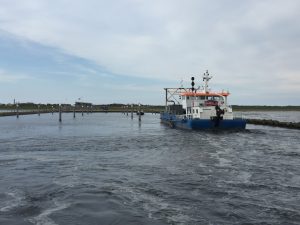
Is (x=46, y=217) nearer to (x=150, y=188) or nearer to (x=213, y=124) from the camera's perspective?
(x=150, y=188)

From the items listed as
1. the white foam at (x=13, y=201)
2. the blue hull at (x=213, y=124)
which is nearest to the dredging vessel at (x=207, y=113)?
the blue hull at (x=213, y=124)

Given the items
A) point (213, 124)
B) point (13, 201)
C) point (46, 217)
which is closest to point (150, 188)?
point (46, 217)

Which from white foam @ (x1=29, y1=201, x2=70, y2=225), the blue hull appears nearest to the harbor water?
white foam @ (x1=29, y1=201, x2=70, y2=225)

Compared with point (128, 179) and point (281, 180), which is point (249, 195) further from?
point (128, 179)

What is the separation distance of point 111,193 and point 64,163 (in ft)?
34.6

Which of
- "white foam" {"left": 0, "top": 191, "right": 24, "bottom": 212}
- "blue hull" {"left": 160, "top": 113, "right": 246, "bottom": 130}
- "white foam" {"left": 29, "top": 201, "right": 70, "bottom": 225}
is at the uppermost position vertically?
"blue hull" {"left": 160, "top": 113, "right": 246, "bottom": 130}

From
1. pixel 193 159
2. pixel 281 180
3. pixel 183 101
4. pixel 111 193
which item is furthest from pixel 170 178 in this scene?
pixel 183 101

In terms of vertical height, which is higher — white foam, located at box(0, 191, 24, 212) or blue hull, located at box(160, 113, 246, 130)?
blue hull, located at box(160, 113, 246, 130)

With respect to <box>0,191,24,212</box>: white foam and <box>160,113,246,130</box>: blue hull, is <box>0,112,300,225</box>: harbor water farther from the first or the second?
<box>160,113,246,130</box>: blue hull

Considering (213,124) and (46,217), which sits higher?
(213,124)

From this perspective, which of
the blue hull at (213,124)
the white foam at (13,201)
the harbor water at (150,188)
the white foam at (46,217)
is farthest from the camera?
the blue hull at (213,124)

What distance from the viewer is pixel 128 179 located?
2262 centimetres

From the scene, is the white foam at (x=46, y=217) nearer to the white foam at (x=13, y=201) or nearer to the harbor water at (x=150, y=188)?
the harbor water at (x=150, y=188)

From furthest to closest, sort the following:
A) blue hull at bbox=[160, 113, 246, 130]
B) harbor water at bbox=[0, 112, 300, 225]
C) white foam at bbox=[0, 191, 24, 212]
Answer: blue hull at bbox=[160, 113, 246, 130], white foam at bbox=[0, 191, 24, 212], harbor water at bbox=[0, 112, 300, 225]
